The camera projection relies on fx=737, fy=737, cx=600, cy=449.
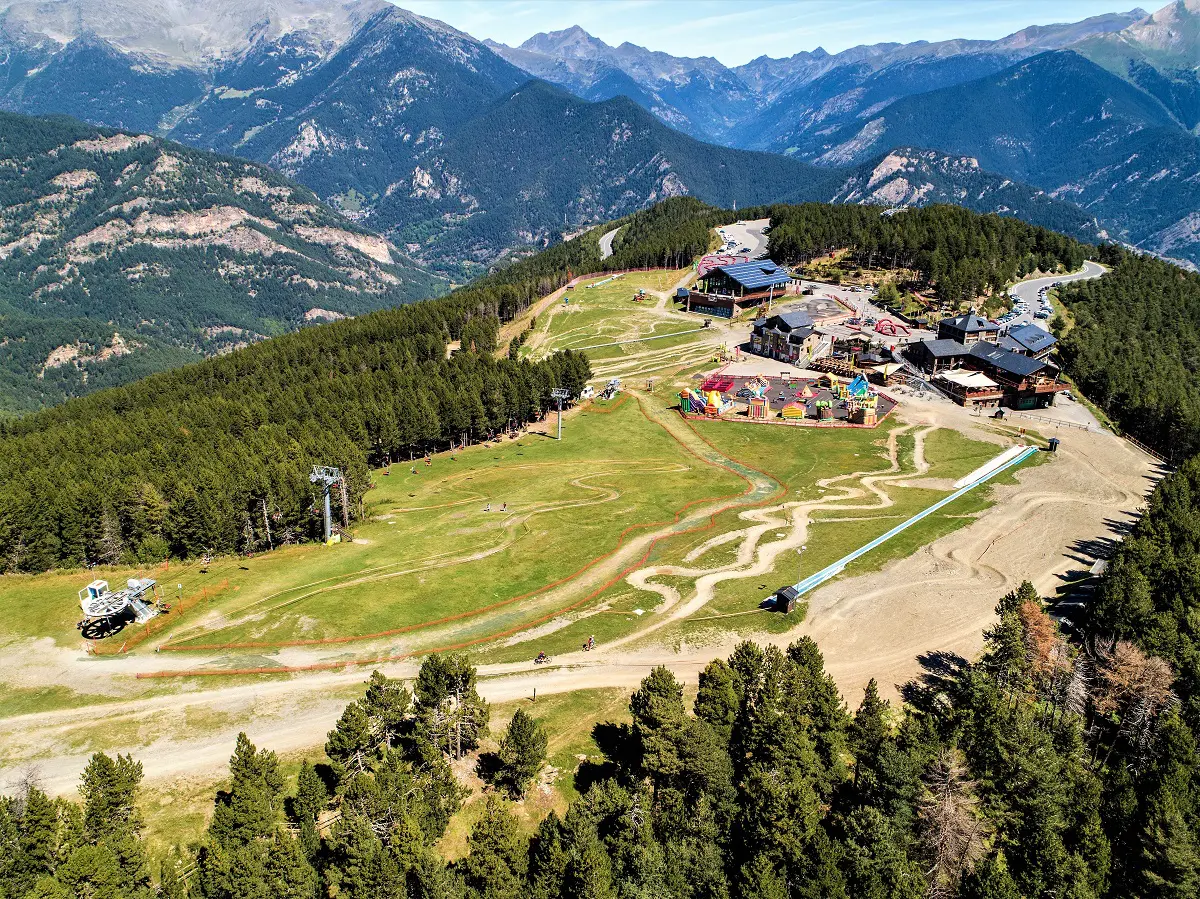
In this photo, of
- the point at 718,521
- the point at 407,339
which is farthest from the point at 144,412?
the point at 718,521

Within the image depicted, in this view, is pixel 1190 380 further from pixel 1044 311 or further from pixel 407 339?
pixel 407 339

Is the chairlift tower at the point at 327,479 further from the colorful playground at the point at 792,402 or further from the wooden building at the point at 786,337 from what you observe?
the wooden building at the point at 786,337

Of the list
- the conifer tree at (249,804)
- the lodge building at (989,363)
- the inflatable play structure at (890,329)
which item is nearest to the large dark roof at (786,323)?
the inflatable play structure at (890,329)

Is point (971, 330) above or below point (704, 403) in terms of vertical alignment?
above

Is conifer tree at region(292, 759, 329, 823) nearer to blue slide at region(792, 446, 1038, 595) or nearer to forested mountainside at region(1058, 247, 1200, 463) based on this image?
blue slide at region(792, 446, 1038, 595)

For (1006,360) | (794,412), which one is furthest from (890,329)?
(794,412)

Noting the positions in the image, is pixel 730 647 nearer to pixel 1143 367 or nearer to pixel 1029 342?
pixel 1029 342

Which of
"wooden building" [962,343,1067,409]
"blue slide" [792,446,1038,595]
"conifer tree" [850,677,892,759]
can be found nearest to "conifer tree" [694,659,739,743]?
"conifer tree" [850,677,892,759]

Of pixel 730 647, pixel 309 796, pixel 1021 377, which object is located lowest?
pixel 730 647
